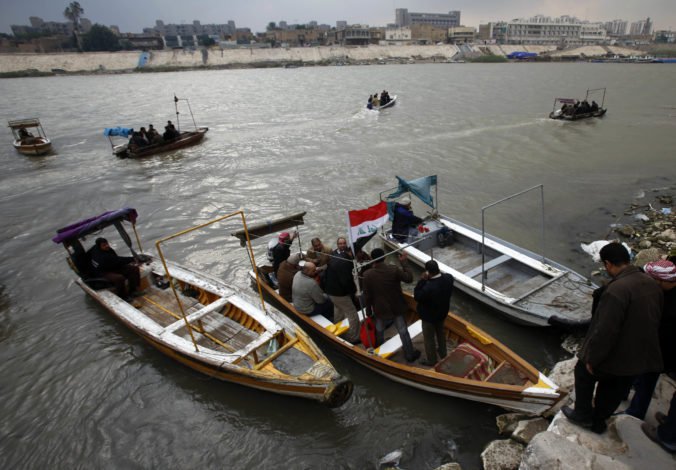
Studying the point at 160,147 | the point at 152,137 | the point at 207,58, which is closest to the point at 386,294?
the point at 160,147

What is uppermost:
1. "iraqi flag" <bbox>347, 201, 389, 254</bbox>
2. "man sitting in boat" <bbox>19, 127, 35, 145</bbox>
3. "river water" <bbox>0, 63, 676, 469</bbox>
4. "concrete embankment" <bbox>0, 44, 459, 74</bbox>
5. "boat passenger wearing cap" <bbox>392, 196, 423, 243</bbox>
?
"concrete embankment" <bbox>0, 44, 459, 74</bbox>

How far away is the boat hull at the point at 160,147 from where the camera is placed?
21.5 metres

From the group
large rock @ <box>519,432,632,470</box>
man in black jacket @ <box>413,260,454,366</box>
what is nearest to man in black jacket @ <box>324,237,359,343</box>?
man in black jacket @ <box>413,260,454,366</box>

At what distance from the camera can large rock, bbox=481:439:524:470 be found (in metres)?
4.73

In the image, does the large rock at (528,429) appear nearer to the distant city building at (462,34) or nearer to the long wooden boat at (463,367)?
the long wooden boat at (463,367)

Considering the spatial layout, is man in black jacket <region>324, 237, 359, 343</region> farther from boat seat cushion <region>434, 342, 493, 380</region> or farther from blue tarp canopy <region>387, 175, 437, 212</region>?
blue tarp canopy <region>387, 175, 437, 212</region>

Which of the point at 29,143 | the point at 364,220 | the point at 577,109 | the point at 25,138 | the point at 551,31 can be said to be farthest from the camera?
the point at 551,31

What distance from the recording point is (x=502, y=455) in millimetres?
4859

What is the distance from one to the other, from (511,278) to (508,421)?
3878 millimetres

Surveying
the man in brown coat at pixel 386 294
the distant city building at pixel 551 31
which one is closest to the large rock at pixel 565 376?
the man in brown coat at pixel 386 294

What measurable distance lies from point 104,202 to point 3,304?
746cm

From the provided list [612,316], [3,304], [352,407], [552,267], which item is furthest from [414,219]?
[3,304]

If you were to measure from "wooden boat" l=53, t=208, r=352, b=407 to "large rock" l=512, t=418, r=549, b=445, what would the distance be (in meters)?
2.37

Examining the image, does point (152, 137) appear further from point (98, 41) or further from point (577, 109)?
point (98, 41)
